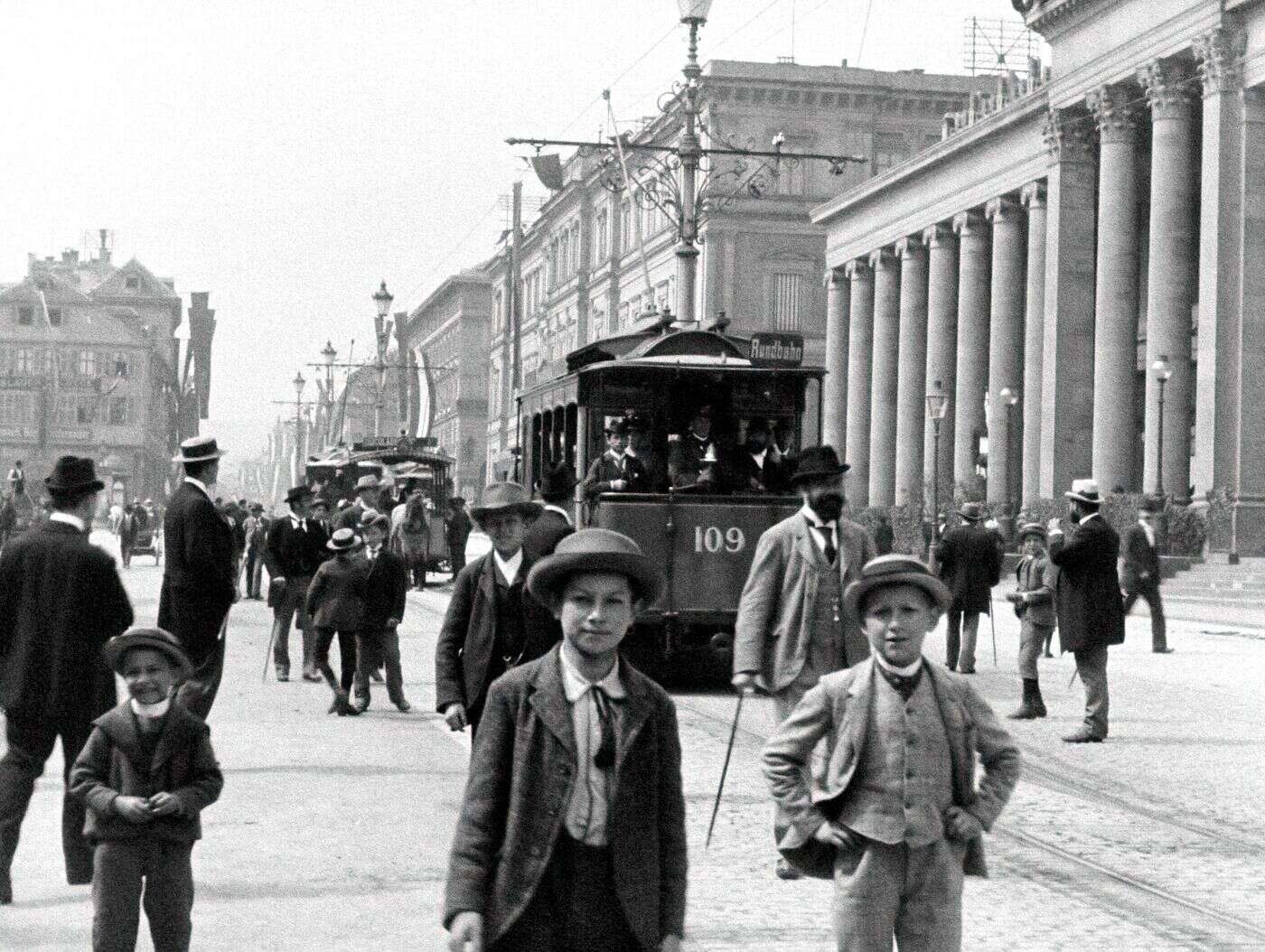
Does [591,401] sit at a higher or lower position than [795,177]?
lower

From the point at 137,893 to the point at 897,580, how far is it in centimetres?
279

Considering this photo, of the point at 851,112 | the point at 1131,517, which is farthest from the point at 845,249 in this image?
the point at 1131,517

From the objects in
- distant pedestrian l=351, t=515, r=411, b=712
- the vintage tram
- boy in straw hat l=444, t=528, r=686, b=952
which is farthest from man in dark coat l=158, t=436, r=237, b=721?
the vintage tram

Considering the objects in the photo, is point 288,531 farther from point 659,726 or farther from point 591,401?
point 659,726

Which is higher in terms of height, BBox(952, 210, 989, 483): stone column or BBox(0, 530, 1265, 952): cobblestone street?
BBox(952, 210, 989, 483): stone column

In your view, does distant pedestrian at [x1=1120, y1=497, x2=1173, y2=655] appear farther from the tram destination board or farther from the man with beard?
the man with beard

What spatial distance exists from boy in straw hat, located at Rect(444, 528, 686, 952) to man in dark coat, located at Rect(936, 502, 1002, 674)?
54.2 feet

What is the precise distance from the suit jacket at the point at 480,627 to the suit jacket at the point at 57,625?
4.25ft

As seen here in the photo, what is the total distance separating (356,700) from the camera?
56.0 ft

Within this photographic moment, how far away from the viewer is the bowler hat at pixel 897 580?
5.67 m

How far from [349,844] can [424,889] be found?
1.23m

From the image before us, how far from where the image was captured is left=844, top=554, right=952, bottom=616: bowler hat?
5672mm

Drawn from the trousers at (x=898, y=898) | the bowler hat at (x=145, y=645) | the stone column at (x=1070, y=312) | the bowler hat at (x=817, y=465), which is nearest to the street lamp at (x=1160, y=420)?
the stone column at (x=1070, y=312)

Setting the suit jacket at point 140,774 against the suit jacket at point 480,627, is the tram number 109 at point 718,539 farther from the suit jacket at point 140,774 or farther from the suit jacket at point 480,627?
the suit jacket at point 140,774
